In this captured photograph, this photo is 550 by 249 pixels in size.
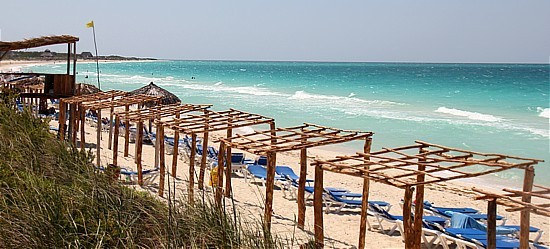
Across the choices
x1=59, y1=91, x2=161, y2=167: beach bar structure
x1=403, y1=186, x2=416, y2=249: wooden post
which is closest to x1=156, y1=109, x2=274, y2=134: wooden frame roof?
x1=59, y1=91, x2=161, y2=167: beach bar structure

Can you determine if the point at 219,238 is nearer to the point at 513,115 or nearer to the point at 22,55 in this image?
the point at 513,115

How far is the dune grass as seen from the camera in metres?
3.48

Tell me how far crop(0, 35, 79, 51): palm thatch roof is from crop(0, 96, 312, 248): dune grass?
365 inches

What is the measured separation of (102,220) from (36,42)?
10727 millimetres

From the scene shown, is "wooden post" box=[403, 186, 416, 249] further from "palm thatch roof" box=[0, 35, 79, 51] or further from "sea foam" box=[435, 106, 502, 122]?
"sea foam" box=[435, 106, 502, 122]

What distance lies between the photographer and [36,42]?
520 inches

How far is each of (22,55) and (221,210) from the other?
99583 mm

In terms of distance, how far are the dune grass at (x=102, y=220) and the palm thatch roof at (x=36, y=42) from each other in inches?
365

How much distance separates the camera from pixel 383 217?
27.1 ft

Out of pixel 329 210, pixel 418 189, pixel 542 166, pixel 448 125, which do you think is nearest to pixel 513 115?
pixel 448 125

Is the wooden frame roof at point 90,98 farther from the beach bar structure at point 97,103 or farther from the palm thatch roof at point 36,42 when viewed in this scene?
the palm thatch roof at point 36,42

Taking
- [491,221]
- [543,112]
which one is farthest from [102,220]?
[543,112]

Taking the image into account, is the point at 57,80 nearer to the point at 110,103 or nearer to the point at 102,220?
the point at 110,103

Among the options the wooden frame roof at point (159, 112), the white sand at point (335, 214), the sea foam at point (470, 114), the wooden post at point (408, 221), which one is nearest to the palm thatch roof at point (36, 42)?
the white sand at point (335, 214)
